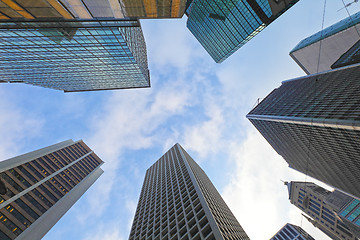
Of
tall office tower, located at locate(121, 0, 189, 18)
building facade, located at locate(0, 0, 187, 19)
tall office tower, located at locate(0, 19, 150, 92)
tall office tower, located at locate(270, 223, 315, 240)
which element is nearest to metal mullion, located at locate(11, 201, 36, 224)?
tall office tower, located at locate(0, 19, 150, 92)

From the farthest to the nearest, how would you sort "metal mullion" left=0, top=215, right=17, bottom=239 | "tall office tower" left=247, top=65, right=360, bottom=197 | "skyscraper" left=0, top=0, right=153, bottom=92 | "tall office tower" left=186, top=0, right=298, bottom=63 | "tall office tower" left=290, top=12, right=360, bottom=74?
"tall office tower" left=290, top=12, right=360, bottom=74 < "tall office tower" left=186, top=0, right=298, bottom=63 < "tall office tower" left=247, top=65, right=360, bottom=197 < "metal mullion" left=0, top=215, right=17, bottom=239 < "skyscraper" left=0, top=0, right=153, bottom=92

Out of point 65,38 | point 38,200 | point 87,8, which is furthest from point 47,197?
point 87,8

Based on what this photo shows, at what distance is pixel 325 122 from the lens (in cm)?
4844

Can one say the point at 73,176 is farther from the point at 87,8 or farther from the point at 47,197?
the point at 87,8

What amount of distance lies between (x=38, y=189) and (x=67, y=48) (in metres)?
48.3

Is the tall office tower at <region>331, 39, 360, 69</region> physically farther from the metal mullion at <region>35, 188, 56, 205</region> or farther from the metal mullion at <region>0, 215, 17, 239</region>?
the metal mullion at <region>35, 188, 56, 205</region>

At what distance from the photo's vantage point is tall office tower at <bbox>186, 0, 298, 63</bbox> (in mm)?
61925

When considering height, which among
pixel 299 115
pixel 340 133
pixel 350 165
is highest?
pixel 299 115

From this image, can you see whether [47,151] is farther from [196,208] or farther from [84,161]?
[196,208]

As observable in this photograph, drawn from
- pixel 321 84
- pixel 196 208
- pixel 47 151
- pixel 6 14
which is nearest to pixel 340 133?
pixel 321 84

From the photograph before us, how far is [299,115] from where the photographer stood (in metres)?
60.5

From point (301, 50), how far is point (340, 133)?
308ft

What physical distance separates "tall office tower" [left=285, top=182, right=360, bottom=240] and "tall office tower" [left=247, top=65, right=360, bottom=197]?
10.9 metres

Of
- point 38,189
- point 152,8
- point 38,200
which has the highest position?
point 38,189
